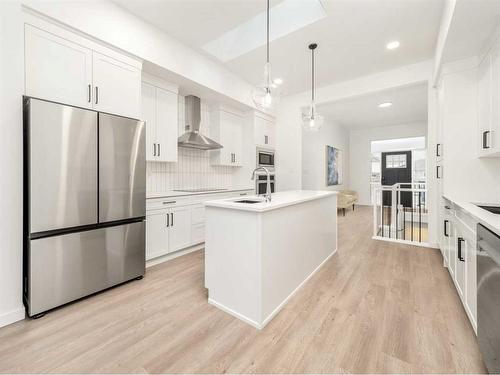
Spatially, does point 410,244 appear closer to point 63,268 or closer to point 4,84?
point 63,268

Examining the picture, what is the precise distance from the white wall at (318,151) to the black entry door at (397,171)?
68.3 inches

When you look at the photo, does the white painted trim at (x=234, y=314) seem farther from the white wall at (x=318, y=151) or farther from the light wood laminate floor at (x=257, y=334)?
the white wall at (x=318, y=151)

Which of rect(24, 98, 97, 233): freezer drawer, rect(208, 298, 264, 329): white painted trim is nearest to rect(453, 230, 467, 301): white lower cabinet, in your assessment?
rect(208, 298, 264, 329): white painted trim

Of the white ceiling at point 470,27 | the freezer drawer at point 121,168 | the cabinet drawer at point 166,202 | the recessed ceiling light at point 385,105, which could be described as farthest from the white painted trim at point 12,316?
the recessed ceiling light at point 385,105

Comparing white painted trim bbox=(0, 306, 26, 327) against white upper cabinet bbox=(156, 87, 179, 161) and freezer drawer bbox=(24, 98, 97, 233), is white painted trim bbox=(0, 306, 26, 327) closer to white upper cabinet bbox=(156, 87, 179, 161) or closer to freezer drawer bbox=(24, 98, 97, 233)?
freezer drawer bbox=(24, 98, 97, 233)

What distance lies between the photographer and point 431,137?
3.37 meters

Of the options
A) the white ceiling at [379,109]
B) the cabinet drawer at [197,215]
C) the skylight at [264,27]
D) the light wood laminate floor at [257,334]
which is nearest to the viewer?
the light wood laminate floor at [257,334]

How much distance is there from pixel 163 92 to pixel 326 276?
3188 millimetres

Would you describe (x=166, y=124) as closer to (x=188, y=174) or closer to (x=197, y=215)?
(x=188, y=174)

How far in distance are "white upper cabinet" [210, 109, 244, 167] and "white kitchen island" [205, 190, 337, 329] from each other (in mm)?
2341

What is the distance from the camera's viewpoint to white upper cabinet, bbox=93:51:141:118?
7.46 feet

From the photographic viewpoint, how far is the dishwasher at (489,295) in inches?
41.3

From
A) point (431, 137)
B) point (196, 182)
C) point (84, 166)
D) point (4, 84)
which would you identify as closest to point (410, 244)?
point (431, 137)

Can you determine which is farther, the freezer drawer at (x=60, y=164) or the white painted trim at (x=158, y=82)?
the white painted trim at (x=158, y=82)
